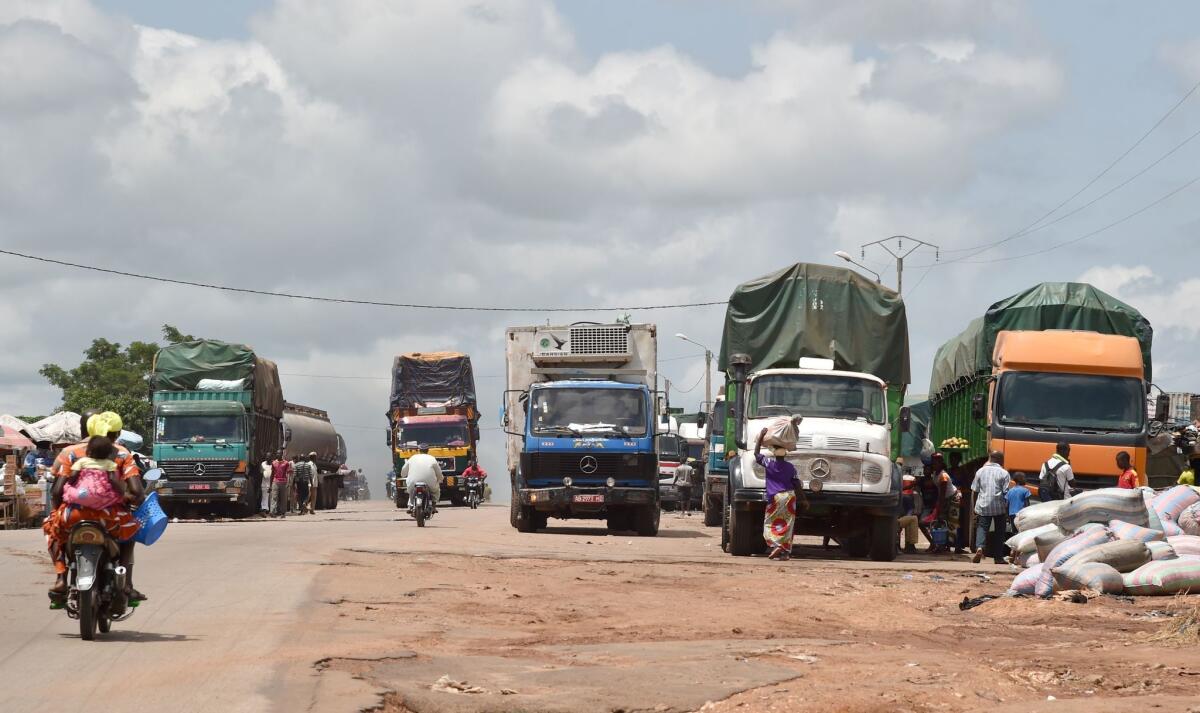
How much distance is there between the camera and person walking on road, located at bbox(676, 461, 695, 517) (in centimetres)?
4934

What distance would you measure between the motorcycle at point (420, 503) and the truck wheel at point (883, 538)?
10.4m

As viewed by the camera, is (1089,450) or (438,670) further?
(1089,450)

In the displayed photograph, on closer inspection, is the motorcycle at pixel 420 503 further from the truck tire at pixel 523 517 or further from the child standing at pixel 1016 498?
the child standing at pixel 1016 498

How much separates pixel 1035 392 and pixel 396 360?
92.8 ft

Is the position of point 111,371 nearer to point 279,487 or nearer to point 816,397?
point 279,487

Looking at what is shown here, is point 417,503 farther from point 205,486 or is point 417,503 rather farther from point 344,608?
point 344,608

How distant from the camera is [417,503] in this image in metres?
29.2

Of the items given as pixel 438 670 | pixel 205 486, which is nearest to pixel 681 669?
pixel 438 670

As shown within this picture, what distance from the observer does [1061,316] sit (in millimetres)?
25078

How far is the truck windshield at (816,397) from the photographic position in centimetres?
2139

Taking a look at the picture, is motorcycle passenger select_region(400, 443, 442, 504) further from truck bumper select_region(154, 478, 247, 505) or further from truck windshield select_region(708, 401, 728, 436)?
truck bumper select_region(154, 478, 247, 505)

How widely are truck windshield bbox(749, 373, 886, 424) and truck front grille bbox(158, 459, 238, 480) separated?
812 inches

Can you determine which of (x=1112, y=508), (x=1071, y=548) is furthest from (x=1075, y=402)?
(x=1071, y=548)

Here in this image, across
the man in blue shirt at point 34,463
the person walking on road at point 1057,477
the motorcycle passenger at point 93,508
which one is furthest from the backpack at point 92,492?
the man in blue shirt at point 34,463
